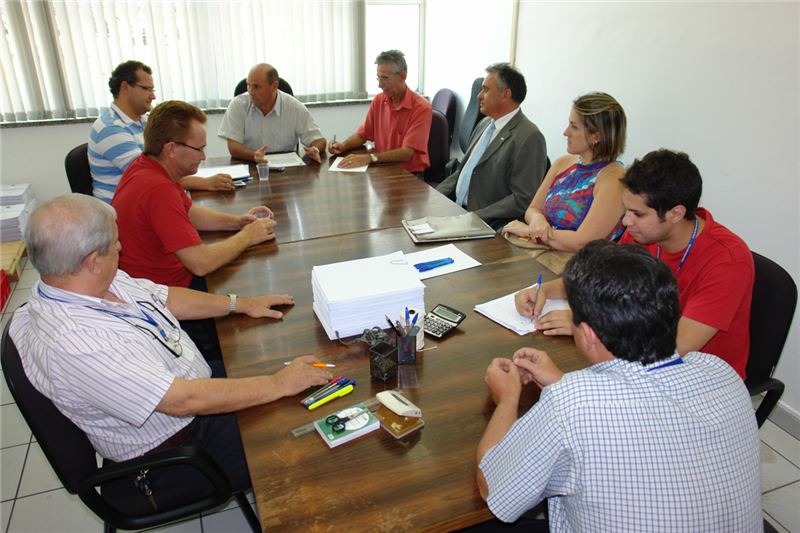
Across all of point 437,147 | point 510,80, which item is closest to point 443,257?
point 510,80

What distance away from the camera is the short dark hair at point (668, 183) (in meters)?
1.55

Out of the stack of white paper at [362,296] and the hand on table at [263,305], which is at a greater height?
the stack of white paper at [362,296]

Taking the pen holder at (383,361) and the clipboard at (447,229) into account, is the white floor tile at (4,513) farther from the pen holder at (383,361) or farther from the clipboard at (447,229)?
the clipboard at (447,229)

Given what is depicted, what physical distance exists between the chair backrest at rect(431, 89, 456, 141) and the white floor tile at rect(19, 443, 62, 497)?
160 inches

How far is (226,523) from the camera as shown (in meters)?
1.92

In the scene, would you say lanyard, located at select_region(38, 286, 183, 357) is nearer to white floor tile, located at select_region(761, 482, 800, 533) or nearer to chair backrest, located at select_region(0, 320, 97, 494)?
chair backrest, located at select_region(0, 320, 97, 494)

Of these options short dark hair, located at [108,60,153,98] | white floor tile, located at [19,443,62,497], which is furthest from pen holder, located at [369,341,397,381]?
short dark hair, located at [108,60,153,98]

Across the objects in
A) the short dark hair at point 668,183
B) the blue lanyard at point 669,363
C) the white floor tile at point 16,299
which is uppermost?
the short dark hair at point 668,183

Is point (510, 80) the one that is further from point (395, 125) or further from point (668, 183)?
point (668, 183)

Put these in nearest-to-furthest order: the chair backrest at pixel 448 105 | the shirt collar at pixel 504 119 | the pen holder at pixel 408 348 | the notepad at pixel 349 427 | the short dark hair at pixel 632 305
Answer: the short dark hair at pixel 632 305
the notepad at pixel 349 427
the pen holder at pixel 408 348
the shirt collar at pixel 504 119
the chair backrest at pixel 448 105

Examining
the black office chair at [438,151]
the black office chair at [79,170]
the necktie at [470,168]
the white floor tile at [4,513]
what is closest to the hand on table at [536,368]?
the necktie at [470,168]

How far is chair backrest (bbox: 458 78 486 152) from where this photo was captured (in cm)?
448

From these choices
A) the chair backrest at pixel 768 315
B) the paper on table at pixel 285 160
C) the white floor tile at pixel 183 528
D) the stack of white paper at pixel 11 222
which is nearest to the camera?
the chair backrest at pixel 768 315

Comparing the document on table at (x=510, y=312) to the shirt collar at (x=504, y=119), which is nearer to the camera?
the document on table at (x=510, y=312)
